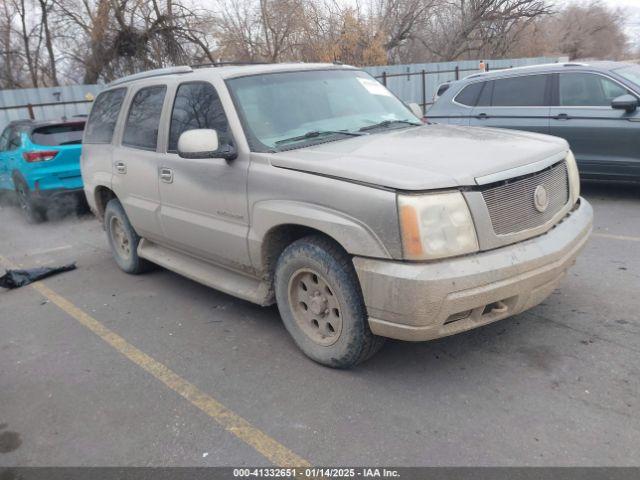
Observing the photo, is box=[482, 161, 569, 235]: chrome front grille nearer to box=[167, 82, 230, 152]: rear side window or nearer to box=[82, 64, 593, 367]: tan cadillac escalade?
box=[82, 64, 593, 367]: tan cadillac escalade

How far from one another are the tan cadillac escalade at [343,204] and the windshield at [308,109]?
12 mm

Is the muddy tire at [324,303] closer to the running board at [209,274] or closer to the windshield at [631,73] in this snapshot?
the running board at [209,274]

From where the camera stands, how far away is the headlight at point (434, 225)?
2822 millimetres

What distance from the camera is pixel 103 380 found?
3.65 metres

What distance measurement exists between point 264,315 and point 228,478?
1.92 m

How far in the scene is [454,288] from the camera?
9.30ft

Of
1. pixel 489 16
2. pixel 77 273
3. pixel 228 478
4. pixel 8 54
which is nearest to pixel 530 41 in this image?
pixel 489 16

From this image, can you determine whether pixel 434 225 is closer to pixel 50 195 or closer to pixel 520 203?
pixel 520 203

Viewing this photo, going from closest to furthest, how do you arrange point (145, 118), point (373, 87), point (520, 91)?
point (373, 87), point (145, 118), point (520, 91)

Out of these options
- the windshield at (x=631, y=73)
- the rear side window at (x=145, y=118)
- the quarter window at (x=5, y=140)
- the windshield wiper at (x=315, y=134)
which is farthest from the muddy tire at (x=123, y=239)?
the windshield at (x=631, y=73)

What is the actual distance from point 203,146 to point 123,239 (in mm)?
2682

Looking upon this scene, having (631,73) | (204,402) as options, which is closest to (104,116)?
(204,402)

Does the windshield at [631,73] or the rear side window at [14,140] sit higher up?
the windshield at [631,73]

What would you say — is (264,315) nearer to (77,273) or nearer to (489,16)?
(77,273)
